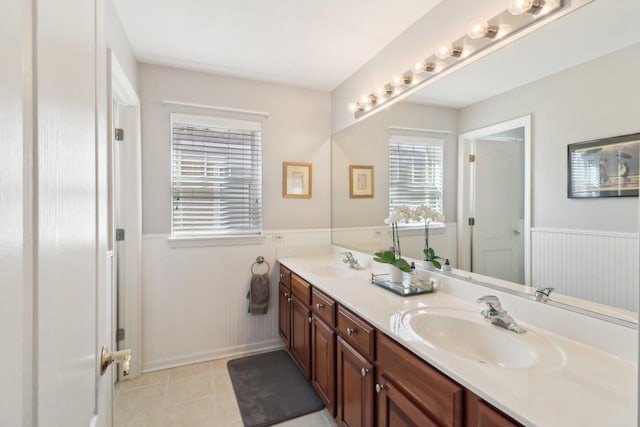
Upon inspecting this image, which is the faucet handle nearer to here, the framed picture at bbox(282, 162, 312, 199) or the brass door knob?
the brass door knob

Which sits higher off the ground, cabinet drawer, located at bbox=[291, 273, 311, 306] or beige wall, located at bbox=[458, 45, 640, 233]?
beige wall, located at bbox=[458, 45, 640, 233]

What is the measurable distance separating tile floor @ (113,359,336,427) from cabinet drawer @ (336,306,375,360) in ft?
2.35

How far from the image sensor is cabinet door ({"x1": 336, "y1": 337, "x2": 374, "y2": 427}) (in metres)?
1.40

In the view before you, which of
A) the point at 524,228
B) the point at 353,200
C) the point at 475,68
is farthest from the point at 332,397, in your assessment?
the point at 475,68

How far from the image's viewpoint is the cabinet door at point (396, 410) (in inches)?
42.7

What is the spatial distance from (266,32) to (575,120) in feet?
5.85

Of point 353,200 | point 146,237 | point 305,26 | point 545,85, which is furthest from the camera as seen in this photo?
point 353,200

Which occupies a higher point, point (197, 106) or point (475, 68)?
point (197, 106)

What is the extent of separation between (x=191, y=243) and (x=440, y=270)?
1929 millimetres

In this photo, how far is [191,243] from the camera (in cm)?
253

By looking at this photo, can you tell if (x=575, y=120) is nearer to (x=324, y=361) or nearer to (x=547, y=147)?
(x=547, y=147)

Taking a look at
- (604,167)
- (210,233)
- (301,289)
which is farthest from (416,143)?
(210,233)

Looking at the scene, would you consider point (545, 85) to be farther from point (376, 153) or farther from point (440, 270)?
point (376, 153)

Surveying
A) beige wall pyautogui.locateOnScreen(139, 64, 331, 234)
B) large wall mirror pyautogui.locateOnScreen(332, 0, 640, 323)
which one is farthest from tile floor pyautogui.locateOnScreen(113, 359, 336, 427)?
large wall mirror pyautogui.locateOnScreen(332, 0, 640, 323)
